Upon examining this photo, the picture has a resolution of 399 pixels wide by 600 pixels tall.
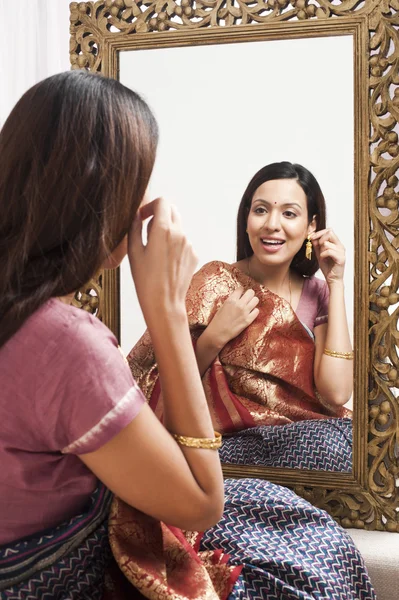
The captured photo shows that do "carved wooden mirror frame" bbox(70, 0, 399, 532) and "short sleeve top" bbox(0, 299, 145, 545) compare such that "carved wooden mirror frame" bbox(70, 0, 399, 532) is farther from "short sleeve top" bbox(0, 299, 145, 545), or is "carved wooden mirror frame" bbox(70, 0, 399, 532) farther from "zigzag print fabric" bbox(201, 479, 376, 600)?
"short sleeve top" bbox(0, 299, 145, 545)

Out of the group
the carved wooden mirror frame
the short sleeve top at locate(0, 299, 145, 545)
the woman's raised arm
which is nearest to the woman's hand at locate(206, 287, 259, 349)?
the carved wooden mirror frame

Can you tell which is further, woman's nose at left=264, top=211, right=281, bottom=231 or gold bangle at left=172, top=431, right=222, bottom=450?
woman's nose at left=264, top=211, right=281, bottom=231

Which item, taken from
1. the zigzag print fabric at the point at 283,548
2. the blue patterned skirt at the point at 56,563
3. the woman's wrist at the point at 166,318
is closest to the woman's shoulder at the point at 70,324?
the woman's wrist at the point at 166,318

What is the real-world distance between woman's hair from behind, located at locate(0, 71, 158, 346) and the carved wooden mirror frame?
630 mm

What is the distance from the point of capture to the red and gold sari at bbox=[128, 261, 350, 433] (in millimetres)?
1397

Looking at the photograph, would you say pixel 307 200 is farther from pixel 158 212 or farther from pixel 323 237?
pixel 158 212

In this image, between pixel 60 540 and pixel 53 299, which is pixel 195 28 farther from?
pixel 60 540

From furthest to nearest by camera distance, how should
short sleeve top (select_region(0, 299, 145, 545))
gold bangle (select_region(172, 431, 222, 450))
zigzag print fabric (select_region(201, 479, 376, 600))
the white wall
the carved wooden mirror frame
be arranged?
1. the white wall
2. the carved wooden mirror frame
3. zigzag print fabric (select_region(201, 479, 376, 600))
4. gold bangle (select_region(172, 431, 222, 450))
5. short sleeve top (select_region(0, 299, 145, 545))

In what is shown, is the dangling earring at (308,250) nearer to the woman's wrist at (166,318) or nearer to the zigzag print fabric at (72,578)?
the woman's wrist at (166,318)

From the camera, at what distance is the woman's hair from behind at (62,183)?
2.66 ft

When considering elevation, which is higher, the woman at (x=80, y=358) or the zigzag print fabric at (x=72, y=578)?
the woman at (x=80, y=358)

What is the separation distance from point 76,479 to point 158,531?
0.46ft

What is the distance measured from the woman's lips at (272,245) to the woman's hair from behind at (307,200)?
32mm

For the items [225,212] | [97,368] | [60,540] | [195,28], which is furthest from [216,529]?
[195,28]
